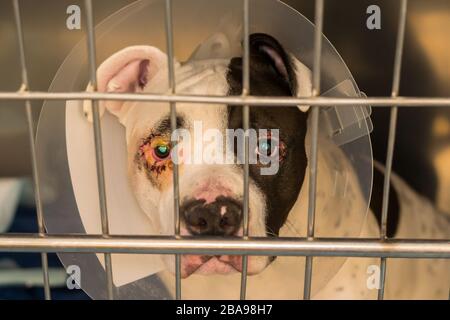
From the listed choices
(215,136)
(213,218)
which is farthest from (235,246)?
(215,136)

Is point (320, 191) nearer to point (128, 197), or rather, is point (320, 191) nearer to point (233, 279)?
point (233, 279)

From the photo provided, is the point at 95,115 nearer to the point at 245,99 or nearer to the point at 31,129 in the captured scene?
the point at 31,129

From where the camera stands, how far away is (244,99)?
3.11ft

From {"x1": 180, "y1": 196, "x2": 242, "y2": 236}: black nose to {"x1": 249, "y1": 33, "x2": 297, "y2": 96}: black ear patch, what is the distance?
0.31m

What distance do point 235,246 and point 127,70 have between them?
592 mm

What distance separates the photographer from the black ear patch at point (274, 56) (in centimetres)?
135

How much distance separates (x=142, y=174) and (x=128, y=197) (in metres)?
0.08

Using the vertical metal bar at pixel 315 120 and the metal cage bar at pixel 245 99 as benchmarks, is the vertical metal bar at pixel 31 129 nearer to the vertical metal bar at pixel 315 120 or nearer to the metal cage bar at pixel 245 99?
the metal cage bar at pixel 245 99

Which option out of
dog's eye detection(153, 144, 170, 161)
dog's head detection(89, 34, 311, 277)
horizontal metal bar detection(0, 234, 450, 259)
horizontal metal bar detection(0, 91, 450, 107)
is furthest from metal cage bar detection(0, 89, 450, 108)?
dog's eye detection(153, 144, 170, 161)

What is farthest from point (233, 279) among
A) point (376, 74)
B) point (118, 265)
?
point (376, 74)

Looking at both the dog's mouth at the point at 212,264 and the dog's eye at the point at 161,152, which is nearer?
the dog's mouth at the point at 212,264

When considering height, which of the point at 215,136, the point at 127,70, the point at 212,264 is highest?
the point at 127,70

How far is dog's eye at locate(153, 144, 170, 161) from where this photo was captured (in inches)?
56.3

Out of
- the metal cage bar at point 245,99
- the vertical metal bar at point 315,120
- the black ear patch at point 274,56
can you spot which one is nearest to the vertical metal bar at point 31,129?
the metal cage bar at point 245,99
